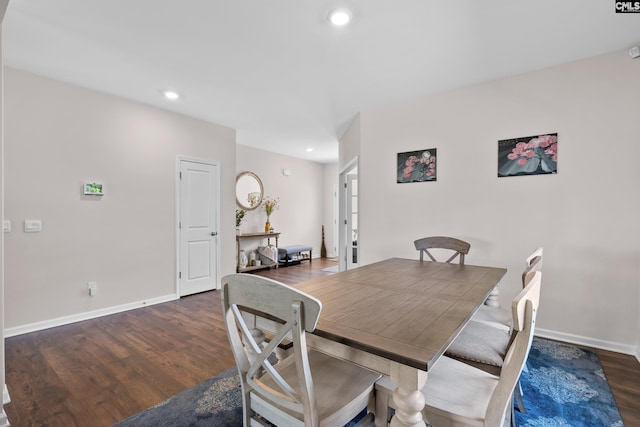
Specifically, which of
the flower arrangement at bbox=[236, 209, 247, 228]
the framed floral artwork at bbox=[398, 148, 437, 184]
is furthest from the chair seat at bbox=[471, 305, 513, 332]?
the flower arrangement at bbox=[236, 209, 247, 228]

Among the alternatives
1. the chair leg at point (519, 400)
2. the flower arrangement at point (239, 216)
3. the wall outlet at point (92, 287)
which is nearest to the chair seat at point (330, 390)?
the chair leg at point (519, 400)

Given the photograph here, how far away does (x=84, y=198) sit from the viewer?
3.18 meters

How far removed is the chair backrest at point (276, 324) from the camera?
2.84ft

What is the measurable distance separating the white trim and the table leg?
357cm

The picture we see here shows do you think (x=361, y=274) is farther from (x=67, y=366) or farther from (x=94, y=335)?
(x=94, y=335)

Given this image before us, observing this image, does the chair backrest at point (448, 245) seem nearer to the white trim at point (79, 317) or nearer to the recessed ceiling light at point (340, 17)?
the recessed ceiling light at point (340, 17)

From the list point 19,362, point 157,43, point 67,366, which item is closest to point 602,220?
point 157,43

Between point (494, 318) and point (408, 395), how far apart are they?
1.26m

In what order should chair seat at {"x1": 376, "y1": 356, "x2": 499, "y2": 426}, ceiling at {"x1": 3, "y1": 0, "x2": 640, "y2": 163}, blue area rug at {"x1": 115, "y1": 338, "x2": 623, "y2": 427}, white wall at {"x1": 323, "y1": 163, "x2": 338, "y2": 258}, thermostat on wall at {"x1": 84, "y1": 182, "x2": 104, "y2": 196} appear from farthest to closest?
1. white wall at {"x1": 323, "y1": 163, "x2": 338, "y2": 258}
2. thermostat on wall at {"x1": 84, "y1": 182, "x2": 104, "y2": 196}
3. ceiling at {"x1": 3, "y1": 0, "x2": 640, "y2": 163}
4. blue area rug at {"x1": 115, "y1": 338, "x2": 623, "y2": 427}
5. chair seat at {"x1": 376, "y1": 356, "x2": 499, "y2": 426}

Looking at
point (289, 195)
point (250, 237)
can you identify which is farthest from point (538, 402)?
point (289, 195)

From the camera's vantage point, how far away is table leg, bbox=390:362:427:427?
888 millimetres

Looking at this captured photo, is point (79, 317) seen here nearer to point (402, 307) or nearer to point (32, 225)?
point (32, 225)

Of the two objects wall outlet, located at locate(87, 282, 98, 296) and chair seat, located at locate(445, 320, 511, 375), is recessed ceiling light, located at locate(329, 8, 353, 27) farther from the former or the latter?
wall outlet, located at locate(87, 282, 98, 296)

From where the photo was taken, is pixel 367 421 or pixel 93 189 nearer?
pixel 367 421
